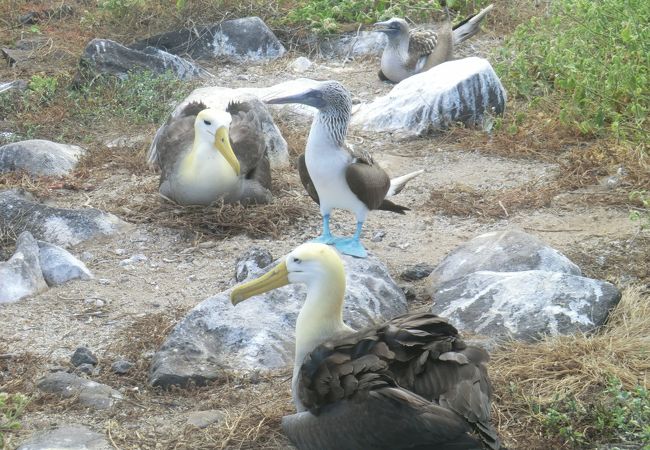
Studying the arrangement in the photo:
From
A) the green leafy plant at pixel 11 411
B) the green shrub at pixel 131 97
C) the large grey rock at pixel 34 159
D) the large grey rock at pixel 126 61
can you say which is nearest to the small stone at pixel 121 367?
the green leafy plant at pixel 11 411

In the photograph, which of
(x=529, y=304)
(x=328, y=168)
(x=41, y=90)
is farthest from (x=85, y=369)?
(x=41, y=90)

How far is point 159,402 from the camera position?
4969 millimetres

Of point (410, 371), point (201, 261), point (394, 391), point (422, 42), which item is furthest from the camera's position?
point (422, 42)

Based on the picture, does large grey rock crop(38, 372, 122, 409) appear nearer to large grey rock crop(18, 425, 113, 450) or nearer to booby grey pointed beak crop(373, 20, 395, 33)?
large grey rock crop(18, 425, 113, 450)

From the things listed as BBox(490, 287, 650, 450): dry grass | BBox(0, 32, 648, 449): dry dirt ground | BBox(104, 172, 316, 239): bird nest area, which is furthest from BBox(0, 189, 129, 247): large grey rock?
BBox(490, 287, 650, 450): dry grass

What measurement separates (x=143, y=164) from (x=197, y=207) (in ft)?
4.14

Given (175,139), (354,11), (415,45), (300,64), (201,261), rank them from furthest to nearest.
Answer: (354,11) < (300,64) < (415,45) < (175,139) < (201,261)

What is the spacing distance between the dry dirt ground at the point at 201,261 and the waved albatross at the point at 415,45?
4.85ft

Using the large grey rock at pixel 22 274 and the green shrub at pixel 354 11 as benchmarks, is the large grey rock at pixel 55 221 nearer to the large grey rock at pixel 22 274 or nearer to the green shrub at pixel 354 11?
the large grey rock at pixel 22 274

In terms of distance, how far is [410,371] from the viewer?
4.07 m

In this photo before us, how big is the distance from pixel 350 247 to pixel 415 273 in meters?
0.51

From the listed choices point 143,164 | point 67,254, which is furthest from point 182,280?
point 143,164

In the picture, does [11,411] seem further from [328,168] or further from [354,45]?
[354,45]

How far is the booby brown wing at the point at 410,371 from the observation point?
3928mm
